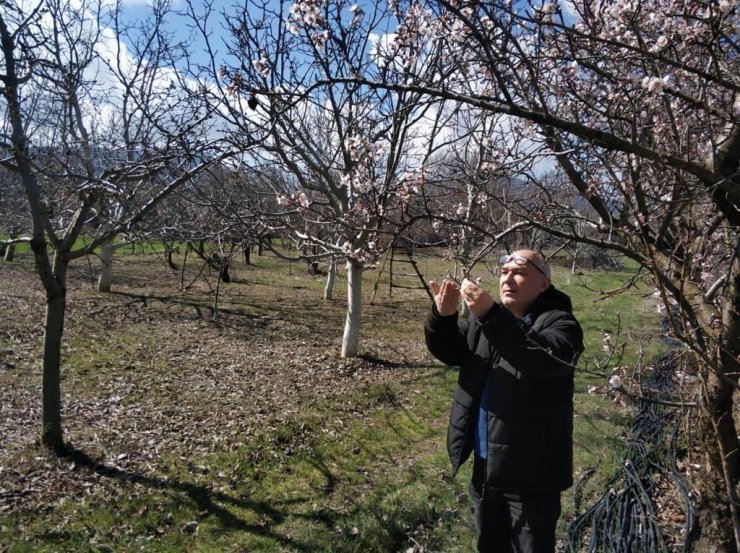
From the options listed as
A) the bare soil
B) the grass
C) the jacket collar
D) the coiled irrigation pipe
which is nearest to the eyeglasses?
the jacket collar

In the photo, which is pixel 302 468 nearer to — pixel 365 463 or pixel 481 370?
pixel 365 463

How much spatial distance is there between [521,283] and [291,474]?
395cm

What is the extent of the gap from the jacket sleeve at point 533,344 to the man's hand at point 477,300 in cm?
3

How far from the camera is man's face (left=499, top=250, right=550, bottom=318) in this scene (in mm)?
2268

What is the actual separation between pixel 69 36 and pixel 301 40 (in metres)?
2.96

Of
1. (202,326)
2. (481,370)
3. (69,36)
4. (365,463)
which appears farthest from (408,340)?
(481,370)

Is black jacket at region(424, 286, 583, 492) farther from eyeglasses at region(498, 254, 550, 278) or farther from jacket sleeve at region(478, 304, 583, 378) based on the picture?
eyeglasses at region(498, 254, 550, 278)

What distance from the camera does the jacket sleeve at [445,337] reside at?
242 centimetres

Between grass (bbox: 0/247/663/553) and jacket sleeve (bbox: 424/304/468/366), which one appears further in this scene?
grass (bbox: 0/247/663/553)

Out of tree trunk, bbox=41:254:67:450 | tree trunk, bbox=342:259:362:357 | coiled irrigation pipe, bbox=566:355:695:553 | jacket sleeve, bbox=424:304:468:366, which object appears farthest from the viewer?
tree trunk, bbox=342:259:362:357

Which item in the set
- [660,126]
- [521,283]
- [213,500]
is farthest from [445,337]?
[213,500]

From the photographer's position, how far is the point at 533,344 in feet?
6.68

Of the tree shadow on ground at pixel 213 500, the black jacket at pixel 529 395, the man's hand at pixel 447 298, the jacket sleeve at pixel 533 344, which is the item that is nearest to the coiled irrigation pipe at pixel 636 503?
the black jacket at pixel 529 395

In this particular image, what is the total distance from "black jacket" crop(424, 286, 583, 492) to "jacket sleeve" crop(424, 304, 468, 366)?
18 cm
